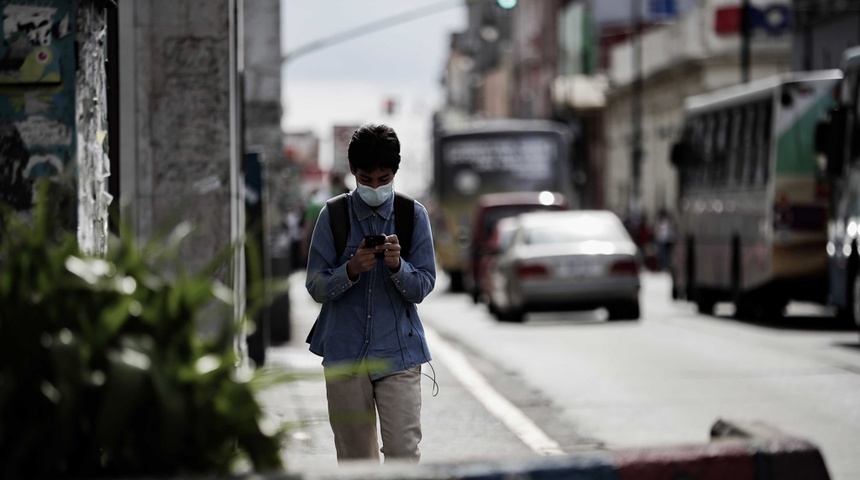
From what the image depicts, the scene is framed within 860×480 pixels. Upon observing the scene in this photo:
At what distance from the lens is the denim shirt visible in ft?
19.8

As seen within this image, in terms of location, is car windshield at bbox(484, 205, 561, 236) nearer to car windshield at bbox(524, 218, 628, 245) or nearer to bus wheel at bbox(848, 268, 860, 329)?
car windshield at bbox(524, 218, 628, 245)

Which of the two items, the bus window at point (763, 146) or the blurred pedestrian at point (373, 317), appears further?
the bus window at point (763, 146)

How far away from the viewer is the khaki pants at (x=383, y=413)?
607cm

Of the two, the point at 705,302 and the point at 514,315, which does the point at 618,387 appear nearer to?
the point at 514,315

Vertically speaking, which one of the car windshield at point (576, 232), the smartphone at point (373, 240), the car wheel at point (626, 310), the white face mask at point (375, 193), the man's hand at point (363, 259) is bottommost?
the car wheel at point (626, 310)

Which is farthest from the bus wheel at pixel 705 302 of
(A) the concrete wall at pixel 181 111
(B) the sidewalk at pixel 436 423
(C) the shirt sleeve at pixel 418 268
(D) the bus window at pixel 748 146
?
(C) the shirt sleeve at pixel 418 268

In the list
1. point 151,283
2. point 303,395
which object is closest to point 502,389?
point 303,395

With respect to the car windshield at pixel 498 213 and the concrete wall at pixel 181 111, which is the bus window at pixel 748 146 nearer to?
the car windshield at pixel 498 213

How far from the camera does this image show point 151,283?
3201mm


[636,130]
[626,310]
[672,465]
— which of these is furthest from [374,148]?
[636,130]

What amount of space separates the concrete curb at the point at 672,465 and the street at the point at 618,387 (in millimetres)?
405

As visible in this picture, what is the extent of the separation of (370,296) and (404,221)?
0.89ft

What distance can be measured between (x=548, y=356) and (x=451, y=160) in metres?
23.6

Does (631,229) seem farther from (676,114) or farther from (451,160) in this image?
(451,160)
